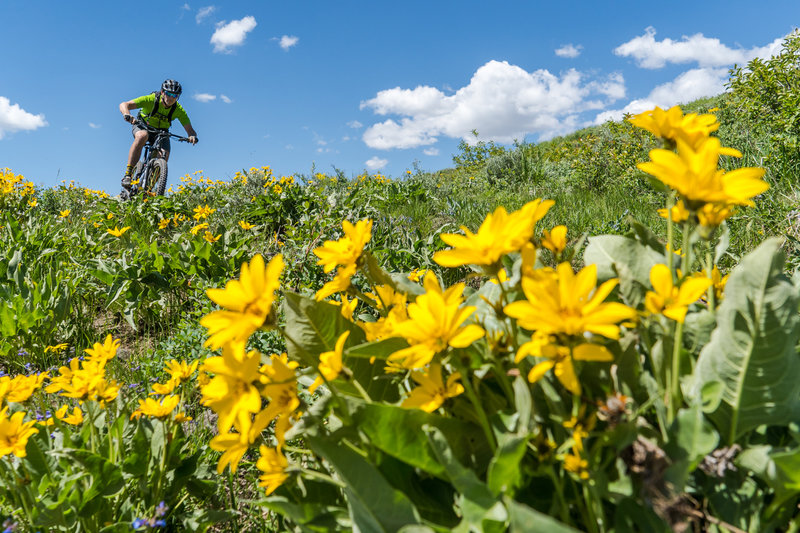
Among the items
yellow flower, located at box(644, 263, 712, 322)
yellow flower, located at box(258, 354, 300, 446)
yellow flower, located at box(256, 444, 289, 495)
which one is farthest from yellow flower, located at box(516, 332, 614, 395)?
yellow flower, located at box(256, 444, 289, 495)

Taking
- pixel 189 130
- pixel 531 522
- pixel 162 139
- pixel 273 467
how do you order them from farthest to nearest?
1. pixel 189 130
2. pixel 162 139
3. pixel 273 467
4. pixel 531 522

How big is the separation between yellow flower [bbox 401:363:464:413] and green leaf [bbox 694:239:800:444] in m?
0.38

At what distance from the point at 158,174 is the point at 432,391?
343 inches

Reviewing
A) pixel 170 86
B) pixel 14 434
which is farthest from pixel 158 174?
pixel 14 434

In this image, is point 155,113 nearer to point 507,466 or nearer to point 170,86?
point 170,86

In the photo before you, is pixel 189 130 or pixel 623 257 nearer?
pixel 623 257

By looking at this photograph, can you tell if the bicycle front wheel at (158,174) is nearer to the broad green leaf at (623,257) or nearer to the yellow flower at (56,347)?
the yellow flower at (56,347)

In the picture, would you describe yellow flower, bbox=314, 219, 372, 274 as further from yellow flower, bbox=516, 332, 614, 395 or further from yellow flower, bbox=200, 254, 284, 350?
yellow flower, bbox=516, 332, 614, 395

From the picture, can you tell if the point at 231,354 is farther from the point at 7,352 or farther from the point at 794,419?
the point at 7,352

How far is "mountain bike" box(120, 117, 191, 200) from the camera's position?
7.99 m

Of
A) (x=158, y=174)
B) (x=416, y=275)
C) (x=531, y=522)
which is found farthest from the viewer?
(x=158, y=174)

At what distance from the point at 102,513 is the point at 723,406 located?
55.7 inches

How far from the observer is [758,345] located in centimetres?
74

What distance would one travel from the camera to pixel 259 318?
787 millimetres
